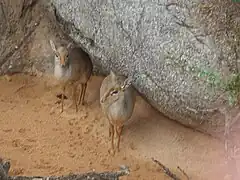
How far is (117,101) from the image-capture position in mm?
5512

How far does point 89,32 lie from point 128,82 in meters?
0.80

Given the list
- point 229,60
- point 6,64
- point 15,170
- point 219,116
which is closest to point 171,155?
point 219,116

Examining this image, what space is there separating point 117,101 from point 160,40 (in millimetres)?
637

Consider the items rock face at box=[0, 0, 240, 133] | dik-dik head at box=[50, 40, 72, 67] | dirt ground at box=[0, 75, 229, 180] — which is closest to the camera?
rock face at box=[0, 0, 240, 133]

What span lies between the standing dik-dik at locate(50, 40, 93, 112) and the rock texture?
0.17 metres

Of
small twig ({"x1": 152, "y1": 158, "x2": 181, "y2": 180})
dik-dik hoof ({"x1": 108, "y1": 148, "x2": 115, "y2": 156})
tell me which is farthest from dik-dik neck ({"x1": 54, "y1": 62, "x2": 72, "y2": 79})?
small twig ({"x1": 152, "y1": 158, "x2": 181, "y2": 180})

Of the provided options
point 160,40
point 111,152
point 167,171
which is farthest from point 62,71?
point 167,171

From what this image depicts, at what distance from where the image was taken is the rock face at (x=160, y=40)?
203 inches

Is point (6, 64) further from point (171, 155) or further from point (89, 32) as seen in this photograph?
point (171, 155)

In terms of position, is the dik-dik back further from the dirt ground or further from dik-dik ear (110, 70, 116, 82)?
dik-dik ear (110, 70, 116, 82)

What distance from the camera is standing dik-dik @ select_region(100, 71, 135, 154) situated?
18.1 ft

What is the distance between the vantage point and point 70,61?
6.08 m

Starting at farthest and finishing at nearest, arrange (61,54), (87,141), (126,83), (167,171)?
(61,54) < (87,141) < (126,83) < (167,171)

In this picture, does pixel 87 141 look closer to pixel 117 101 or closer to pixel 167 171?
pixel 117 101
